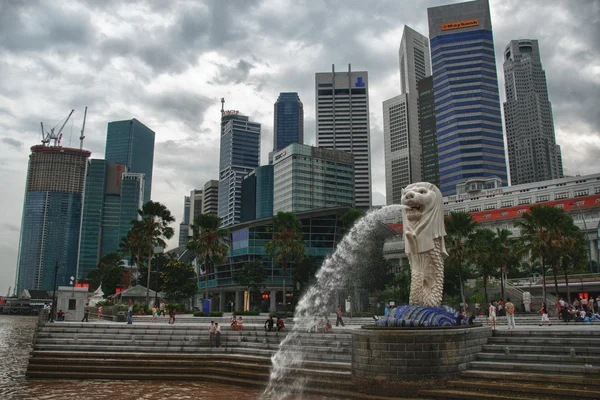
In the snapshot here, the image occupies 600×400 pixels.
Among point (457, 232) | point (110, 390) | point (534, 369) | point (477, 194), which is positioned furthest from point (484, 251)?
point (477, 194)

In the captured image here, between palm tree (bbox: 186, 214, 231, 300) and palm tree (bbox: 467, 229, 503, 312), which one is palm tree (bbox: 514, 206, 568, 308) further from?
palm tree (bbox: 186, 214, 231, 300)

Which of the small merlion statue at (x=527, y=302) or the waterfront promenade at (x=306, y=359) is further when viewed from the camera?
the small merlion statue at (x=527, y=302)

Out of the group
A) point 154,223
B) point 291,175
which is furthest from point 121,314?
point 291,175

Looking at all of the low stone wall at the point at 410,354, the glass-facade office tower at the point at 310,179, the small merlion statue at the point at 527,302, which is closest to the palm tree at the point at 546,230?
the small merlion statue at the point at 527,302

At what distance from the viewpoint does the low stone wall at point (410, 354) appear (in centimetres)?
1464

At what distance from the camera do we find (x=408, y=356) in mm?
14703

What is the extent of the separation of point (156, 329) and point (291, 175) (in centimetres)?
12108

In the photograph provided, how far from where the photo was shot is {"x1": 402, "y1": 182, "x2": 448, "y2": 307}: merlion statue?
1797 cm

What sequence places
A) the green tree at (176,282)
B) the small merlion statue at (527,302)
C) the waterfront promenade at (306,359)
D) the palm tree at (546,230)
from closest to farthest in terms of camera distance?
the waterfront promenade at (306,359) → the palm tree at (546,230) → the small merlion statue at (527,302) → the green tree at (176,282)

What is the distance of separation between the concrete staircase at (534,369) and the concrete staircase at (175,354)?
172 inches

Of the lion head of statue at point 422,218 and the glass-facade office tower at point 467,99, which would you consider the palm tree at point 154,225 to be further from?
the glass-facade office tower at point 467,99

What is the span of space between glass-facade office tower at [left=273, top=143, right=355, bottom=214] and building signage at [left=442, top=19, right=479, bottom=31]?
58633 millimetres

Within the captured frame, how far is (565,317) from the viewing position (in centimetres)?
Answer: 2683

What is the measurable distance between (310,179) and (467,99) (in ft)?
189
